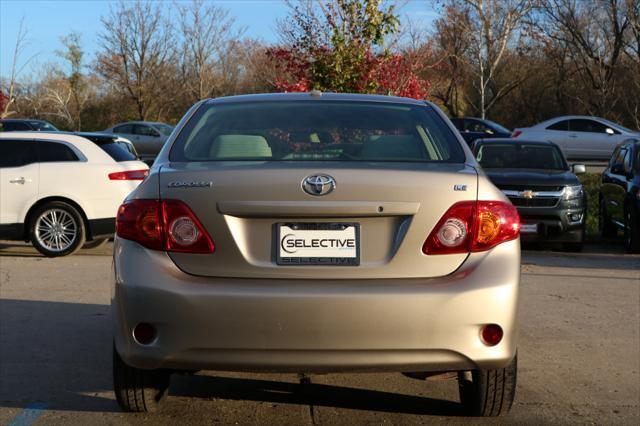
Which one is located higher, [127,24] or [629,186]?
[127,24]

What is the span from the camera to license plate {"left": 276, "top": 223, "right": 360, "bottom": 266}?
400 centimetres

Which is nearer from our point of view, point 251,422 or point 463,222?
point 463,222

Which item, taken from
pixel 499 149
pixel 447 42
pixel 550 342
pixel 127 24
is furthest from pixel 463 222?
pixel 127 24

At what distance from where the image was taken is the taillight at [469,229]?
4062 mm

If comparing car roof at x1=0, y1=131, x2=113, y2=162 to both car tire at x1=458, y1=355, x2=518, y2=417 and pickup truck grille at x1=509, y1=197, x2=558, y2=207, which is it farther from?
car tire at x1=458, y1=355, x2=518, y2=417

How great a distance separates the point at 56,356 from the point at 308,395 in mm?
1936

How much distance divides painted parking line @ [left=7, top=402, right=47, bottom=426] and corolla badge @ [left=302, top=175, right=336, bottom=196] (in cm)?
198

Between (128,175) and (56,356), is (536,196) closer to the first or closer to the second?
(128,175)

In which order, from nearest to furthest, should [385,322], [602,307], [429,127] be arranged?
[385,322] < [429,127] < [602,307]

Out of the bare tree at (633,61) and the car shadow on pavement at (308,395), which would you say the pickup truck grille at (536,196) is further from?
the bare tree at (633,61)

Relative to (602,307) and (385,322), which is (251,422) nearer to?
(385,322)

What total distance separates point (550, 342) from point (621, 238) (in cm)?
831

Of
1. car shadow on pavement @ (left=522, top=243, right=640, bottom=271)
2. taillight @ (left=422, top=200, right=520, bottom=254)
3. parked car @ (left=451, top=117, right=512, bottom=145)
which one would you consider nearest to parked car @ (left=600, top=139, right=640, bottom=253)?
car shadow on pavement @ (left=522, top=243, right=640, bottom=271)

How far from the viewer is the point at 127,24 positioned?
46.1 metres
